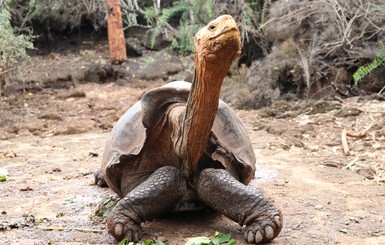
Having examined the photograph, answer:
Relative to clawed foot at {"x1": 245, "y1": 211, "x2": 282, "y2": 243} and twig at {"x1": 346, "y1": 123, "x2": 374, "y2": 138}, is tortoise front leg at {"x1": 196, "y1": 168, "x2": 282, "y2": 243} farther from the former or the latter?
twig at {"x1": 346, "y1": 123, "x2": 374, "y2": 138}

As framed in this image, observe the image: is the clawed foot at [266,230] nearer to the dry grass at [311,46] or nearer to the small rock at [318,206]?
the small rock at [318,206]

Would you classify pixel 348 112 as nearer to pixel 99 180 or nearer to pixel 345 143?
pixel 345 143

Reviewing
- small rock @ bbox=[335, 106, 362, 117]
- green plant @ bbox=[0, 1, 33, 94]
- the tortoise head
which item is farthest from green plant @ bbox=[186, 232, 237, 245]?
green plant @ bbox=[0, 1, 33, 94]

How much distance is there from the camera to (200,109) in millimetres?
2084

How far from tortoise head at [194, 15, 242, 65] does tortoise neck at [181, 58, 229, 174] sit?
0.04 m

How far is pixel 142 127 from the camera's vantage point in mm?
2561

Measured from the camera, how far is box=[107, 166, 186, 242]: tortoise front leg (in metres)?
2.22

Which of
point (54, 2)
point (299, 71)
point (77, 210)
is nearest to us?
point (77, 210)

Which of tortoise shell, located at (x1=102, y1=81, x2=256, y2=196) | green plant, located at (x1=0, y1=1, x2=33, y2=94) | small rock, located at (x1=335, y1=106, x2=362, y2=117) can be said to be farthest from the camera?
green plant, located at (x1=0, y1=1, x2=33, y2=94)

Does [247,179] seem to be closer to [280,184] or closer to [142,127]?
[142,127]

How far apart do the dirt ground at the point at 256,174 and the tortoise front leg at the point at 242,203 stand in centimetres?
9

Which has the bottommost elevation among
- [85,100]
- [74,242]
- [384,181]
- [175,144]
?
[85,100]

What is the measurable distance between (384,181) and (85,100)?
5592 millimetres

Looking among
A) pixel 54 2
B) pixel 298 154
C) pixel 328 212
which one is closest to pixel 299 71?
pixel 298 154
